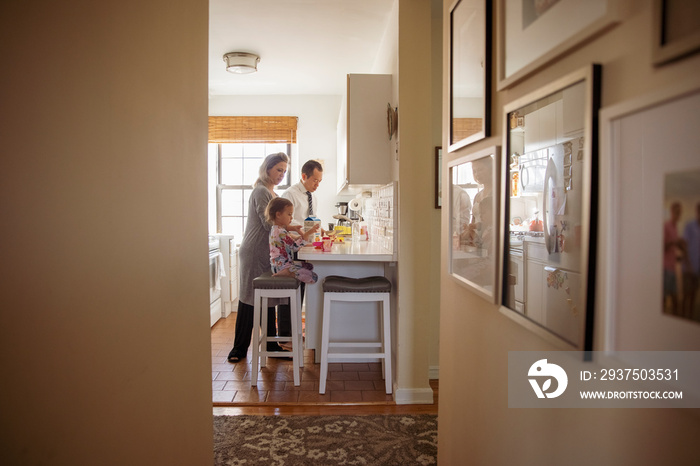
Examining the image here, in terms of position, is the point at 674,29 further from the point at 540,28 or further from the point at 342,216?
the point at 342,216

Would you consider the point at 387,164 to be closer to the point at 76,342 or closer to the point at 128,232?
the point at 128,232

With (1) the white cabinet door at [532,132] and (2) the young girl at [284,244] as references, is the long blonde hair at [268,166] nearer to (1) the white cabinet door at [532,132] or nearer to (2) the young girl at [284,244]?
(2) the young girl at [284,244]

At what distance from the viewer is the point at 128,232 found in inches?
39.1

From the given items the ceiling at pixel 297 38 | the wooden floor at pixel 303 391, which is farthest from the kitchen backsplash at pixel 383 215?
the ceiling at pixel 297 38

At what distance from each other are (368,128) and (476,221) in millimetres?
2151

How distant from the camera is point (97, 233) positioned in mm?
869

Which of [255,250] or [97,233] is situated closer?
[97,233]

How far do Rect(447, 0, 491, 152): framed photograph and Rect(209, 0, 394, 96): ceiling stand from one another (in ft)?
6.31

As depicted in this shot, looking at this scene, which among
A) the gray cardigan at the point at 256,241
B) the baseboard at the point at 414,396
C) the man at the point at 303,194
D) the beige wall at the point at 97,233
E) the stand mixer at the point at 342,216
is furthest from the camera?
the stand mixer at the point at 342,216

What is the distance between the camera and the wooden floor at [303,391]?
273 cm

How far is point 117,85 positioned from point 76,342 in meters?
0.52

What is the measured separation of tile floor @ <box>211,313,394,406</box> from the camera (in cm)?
288

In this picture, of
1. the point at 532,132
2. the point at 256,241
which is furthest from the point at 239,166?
the point at 532,132
